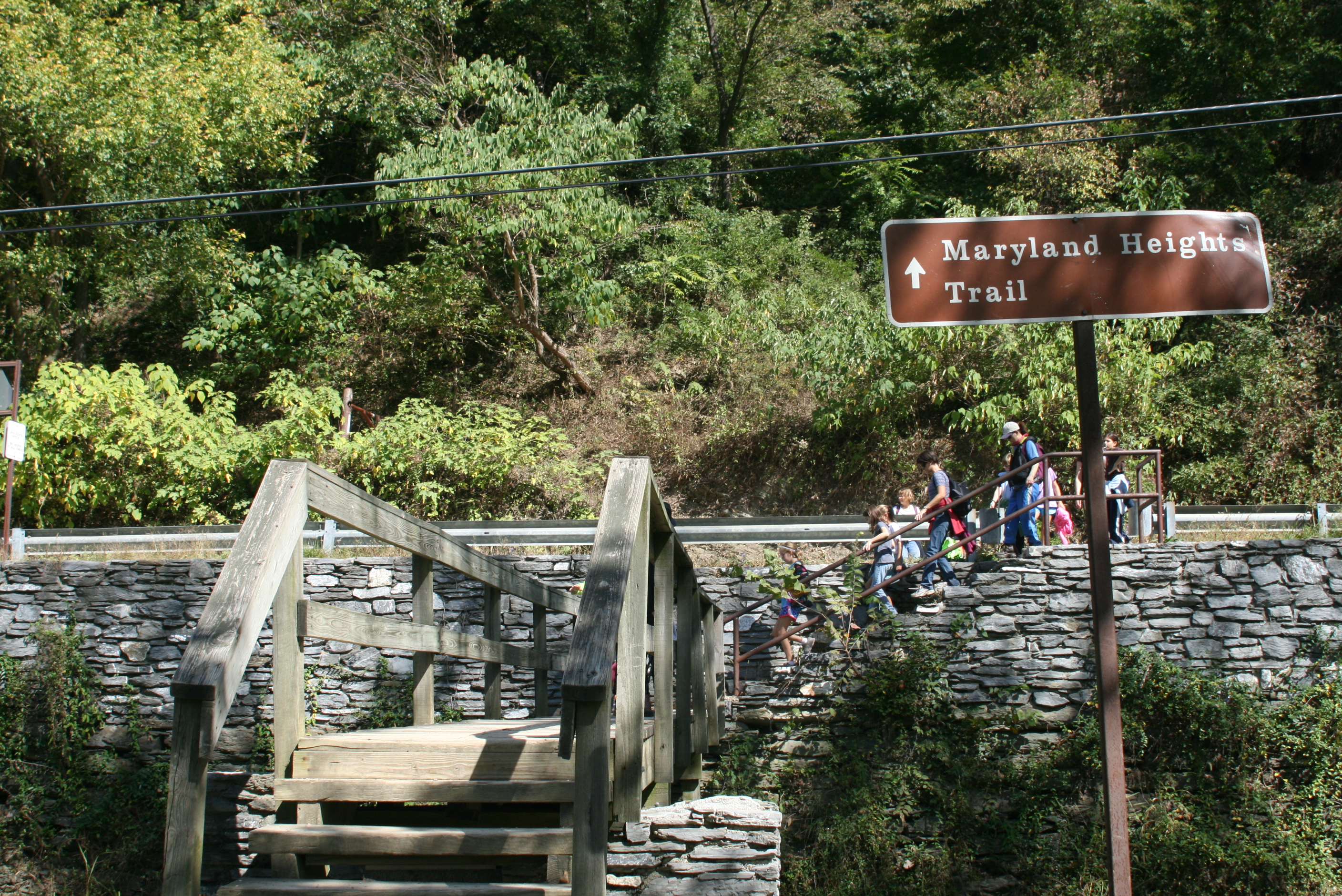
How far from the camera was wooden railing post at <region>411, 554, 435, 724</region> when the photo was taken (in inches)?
160

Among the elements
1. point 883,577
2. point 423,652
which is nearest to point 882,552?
point 883,577

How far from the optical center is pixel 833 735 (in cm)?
833

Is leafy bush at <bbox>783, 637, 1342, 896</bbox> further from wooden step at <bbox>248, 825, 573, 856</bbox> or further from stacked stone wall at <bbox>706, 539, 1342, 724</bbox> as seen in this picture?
wooden step at <bbox>248, 825, 573, 856</bbox>

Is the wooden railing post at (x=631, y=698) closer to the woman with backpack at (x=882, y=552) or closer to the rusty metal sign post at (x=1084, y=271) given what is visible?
the rusty metal sign post at (x=1084, y=271)

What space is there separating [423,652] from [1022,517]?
6.87 metres

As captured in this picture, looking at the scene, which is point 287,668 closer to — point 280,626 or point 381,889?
point 280,626

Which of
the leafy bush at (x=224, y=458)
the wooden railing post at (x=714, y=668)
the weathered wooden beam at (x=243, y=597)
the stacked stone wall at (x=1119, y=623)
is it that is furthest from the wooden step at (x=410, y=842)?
the leafy bush at (x=224, y=458)

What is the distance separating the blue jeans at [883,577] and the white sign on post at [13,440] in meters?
9.34

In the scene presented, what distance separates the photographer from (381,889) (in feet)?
9.01

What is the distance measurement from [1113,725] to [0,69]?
702 inches

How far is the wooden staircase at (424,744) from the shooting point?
251 cm

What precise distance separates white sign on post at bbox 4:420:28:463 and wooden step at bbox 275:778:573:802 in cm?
1003

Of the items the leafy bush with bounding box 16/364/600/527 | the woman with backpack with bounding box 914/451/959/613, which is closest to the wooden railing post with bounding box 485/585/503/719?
the woman with backpack with bounding box 914/451/959/613

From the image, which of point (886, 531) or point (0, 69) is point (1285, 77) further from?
point (0, 69)
